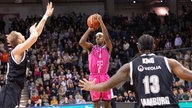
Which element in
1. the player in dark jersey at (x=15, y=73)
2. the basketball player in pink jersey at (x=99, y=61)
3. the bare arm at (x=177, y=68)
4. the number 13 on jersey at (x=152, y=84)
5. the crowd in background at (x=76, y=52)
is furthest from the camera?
the crowd in background at (x=76, y=52)

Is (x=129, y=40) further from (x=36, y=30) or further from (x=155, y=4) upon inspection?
(x=36, y=30)

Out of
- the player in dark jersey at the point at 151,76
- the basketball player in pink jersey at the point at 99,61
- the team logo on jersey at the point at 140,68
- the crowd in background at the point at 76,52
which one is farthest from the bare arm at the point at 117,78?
the crowd in background at the point at 76,52

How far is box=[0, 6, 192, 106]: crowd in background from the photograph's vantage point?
55.1 feet

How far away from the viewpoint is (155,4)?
3350 centimetres

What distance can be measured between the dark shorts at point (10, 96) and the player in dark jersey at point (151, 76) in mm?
1933

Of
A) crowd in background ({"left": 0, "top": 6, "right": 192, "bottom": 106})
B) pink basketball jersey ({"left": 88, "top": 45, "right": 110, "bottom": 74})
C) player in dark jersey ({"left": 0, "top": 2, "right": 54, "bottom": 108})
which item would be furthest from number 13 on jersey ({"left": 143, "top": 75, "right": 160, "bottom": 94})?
crowd in background ({"left": 0, "top": 6, "right": 192, "bottom": 106})

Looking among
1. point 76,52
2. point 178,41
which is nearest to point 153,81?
point 76,52

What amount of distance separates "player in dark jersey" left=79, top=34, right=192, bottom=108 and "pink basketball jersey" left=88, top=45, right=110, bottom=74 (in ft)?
12.2

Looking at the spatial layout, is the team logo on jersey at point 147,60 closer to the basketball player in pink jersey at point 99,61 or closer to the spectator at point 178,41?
the basketball player in pink jersey at point 99,61

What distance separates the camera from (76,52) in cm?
2105

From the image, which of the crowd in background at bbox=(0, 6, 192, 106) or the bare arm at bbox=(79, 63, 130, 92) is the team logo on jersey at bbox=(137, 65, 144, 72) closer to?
the bare arm at bbox=(79, 63, 130, 92)

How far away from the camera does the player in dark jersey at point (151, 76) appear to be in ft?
14.7

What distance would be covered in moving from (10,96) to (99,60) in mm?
2920

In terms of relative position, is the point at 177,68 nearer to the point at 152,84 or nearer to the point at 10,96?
the point at 152,84
